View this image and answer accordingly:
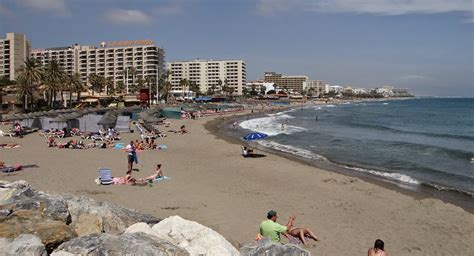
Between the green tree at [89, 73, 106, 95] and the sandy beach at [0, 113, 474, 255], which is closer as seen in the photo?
the sandy beach at [0, 113, 474, 255]

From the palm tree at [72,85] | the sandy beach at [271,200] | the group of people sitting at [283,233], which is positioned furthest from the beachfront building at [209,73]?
the group of people sitting at [283,233]

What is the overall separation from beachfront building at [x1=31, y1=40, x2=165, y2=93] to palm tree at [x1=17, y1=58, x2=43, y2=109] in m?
73.3

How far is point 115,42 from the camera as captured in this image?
497ft

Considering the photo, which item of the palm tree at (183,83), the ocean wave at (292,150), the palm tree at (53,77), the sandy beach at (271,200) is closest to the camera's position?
the sandy beach at (271,200)

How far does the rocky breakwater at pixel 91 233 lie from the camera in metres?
5.36

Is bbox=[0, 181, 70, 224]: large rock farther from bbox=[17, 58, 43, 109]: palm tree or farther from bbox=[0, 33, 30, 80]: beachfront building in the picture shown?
bbox=[0, 33, 30, 80]: beachfront building

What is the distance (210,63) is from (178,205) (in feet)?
565

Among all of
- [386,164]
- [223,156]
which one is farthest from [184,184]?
[386,164]

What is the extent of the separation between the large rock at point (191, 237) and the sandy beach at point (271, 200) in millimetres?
1702

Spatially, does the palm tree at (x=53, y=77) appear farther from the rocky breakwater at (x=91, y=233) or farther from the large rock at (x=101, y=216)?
the large rock at (x=101, y=216)

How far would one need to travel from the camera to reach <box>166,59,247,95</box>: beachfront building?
178500 mm

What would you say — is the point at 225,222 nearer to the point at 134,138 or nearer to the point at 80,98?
the point at 134,138

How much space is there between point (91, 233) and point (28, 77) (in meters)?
54.7

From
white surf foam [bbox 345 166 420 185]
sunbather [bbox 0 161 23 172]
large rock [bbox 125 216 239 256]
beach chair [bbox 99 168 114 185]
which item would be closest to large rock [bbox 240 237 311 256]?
large rock [bbox 125 216 239 256]
